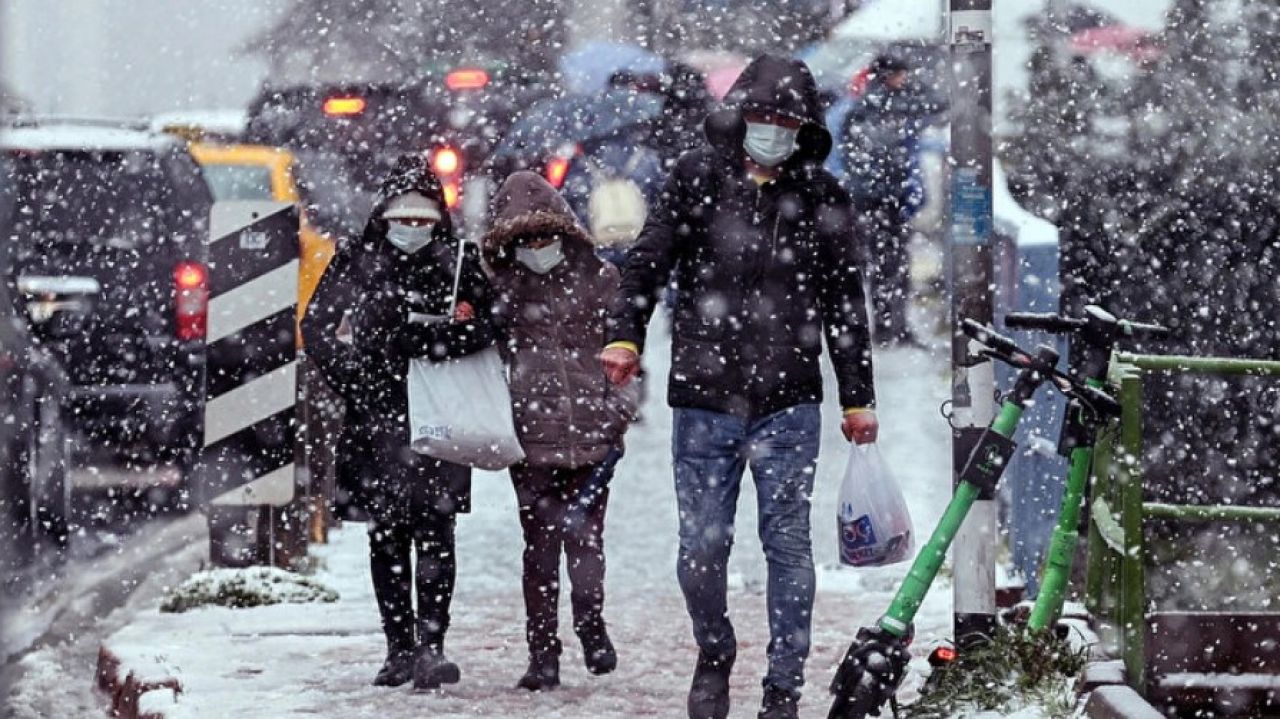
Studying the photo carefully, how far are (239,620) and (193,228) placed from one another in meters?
4.69

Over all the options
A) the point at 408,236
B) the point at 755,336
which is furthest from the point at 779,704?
the point at 408,236

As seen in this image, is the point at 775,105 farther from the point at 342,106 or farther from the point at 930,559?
the point at 342,106

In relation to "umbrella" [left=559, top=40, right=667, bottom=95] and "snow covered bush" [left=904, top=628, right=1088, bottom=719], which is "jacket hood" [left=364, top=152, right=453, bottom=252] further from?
"umbrella" [left=559, top=40, right=667, bottom=95]

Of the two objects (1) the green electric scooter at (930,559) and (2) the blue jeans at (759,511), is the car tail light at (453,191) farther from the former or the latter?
(1) the green electric scooter at (930,559)

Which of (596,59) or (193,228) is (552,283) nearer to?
(193,228)

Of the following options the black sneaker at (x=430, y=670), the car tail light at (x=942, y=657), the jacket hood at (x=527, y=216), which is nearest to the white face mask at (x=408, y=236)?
the jacket hood at (x=527, y=216)

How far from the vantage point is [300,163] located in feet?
60.9

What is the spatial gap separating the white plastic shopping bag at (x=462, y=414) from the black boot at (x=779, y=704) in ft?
4.16

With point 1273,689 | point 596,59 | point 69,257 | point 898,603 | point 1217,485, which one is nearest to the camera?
point 1273,689

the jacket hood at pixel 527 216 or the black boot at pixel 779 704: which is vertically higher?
the jacket hood at pixel 527 216

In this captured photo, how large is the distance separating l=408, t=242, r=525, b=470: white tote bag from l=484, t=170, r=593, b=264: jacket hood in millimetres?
320

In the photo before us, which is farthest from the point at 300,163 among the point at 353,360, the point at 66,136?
the point at 353,360

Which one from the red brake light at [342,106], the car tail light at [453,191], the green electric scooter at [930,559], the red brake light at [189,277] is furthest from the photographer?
the red brake light at [342,106]

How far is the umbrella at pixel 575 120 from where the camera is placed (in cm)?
1614
